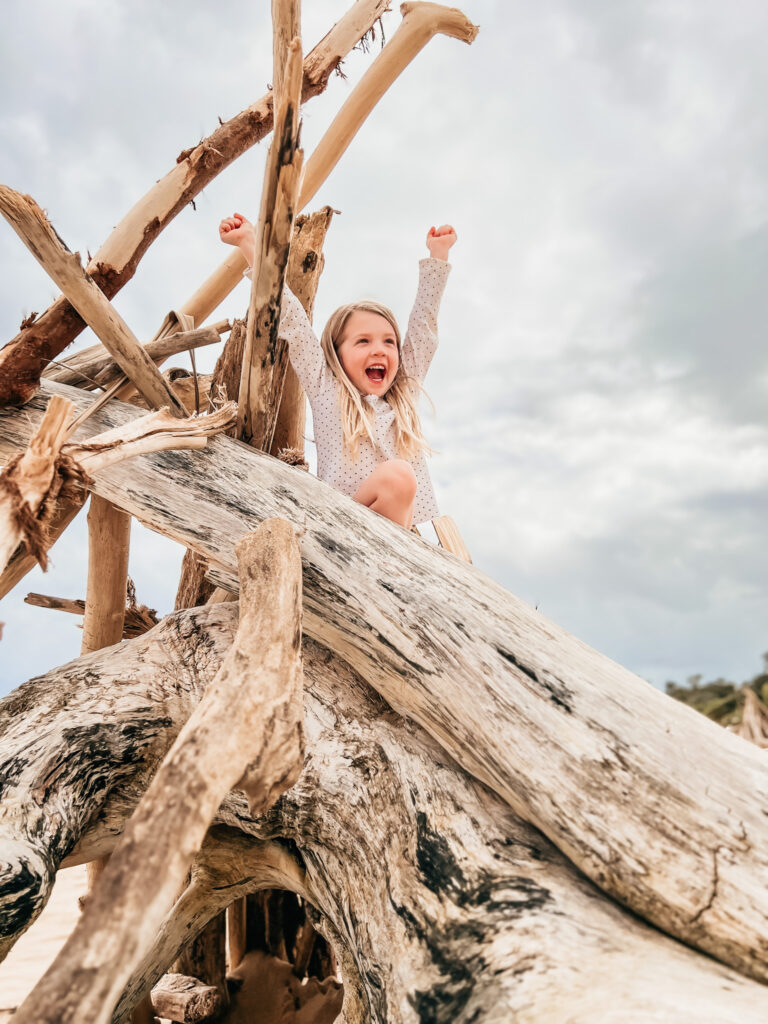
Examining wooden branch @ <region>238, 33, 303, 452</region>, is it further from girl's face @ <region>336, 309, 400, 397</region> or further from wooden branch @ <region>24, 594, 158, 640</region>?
wooden branch @ <region>24, 594, 158, 640</region>

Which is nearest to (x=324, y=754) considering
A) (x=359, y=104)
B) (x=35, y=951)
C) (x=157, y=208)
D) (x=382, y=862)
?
(x=382, y=862)

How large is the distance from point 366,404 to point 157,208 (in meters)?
1.05

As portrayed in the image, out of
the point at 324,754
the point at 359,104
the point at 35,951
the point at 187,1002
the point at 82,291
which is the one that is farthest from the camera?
the point at 35,951

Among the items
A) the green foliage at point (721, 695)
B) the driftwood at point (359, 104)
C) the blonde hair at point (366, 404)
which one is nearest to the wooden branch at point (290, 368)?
the blonde hair at point (366, 404)

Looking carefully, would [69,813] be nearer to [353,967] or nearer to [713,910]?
[353,967]

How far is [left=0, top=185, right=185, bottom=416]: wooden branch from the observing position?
2.04m

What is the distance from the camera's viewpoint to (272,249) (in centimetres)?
198

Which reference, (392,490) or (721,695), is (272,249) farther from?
(721,695)

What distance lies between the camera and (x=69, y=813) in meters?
1.89

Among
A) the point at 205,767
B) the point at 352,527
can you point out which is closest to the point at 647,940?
the point at 205,767

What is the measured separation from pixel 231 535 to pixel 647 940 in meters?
1.37

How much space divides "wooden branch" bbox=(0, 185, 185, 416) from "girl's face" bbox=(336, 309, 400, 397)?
0.78 meters

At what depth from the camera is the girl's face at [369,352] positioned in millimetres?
2859

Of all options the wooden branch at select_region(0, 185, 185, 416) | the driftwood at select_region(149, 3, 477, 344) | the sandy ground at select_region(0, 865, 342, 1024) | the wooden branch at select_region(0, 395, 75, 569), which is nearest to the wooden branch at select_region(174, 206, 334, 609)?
the wooden branch at select_region(0, 185, 185, 416)
